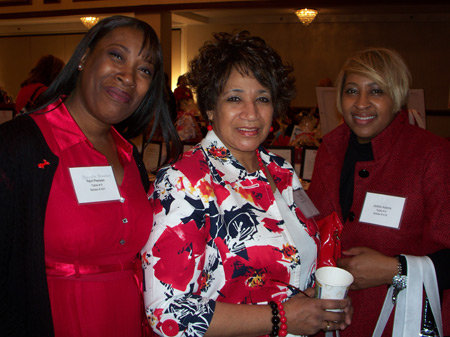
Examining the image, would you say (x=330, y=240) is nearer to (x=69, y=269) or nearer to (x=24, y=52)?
(x=69, y=269)

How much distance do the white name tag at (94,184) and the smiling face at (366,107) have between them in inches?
44.5

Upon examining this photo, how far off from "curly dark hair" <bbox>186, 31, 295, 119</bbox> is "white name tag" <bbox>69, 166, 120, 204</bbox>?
493mm

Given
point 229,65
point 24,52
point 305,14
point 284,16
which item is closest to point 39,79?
point 229,65

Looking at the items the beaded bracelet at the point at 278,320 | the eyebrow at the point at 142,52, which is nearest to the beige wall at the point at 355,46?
the eyebrow at the point at 142,52

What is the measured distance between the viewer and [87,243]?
130 centimetres

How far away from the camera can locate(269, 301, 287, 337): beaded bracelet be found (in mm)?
1252

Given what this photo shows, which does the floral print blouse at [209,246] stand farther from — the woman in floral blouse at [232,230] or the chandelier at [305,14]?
the chandelier at [305,14]

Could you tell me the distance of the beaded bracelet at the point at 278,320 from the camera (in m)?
1.25

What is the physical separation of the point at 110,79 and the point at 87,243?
60 cm

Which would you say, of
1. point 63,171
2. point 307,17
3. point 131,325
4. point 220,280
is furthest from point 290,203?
point 307,17

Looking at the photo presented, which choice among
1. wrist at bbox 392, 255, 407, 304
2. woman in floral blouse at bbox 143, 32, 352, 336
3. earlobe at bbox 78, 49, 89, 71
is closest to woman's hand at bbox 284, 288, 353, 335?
woman in floral blouse at bbox 143, 32, 352, 336

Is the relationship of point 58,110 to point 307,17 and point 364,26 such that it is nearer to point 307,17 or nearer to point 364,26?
point 307,17

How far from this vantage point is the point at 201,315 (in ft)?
3.89

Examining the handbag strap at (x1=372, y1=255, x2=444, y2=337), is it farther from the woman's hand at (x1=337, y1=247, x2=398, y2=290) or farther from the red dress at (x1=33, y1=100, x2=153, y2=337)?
the red dress at (x1=33, y1=100, x2=153, y2=337)
